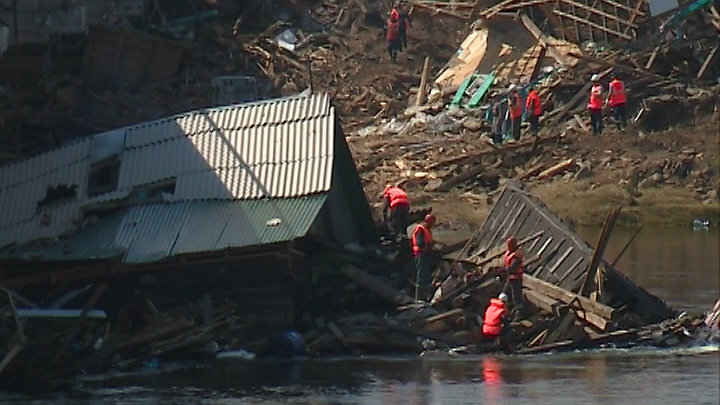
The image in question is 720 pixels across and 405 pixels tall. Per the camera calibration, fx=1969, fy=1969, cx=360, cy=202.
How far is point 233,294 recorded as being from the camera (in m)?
28.0

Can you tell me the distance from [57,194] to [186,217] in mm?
2482

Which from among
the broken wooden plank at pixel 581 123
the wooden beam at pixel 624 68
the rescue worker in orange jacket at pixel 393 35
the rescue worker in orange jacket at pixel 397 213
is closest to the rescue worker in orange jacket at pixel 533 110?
the broken wooden plank at pixel 581 123

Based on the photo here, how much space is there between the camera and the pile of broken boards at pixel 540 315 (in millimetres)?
27641

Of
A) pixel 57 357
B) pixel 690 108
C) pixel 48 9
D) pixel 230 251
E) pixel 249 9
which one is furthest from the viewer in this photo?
pixel 249 9

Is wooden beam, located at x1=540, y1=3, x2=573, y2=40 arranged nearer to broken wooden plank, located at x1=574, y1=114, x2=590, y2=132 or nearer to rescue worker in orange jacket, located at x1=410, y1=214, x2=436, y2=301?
broken wooden plank, located at x1=574, y1=114, x2=590, y2=132

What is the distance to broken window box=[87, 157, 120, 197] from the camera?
1155 inches

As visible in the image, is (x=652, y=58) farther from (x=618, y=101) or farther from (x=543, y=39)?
(x=543, y=39)

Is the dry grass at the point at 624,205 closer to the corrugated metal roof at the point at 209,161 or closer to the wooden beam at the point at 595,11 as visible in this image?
the wooden beam at the point at 595,11

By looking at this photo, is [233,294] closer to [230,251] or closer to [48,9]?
[230,251]

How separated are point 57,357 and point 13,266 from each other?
323cm

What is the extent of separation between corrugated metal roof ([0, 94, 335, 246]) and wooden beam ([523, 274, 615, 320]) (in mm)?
3374

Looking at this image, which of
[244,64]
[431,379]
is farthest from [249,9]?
[431,379]

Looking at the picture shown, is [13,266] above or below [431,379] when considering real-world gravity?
above

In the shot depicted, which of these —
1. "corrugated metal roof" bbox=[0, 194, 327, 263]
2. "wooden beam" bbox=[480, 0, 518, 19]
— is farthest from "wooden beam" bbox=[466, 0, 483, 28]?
"corrugated metal roof" bbox=[0, 194, 327, 263]
